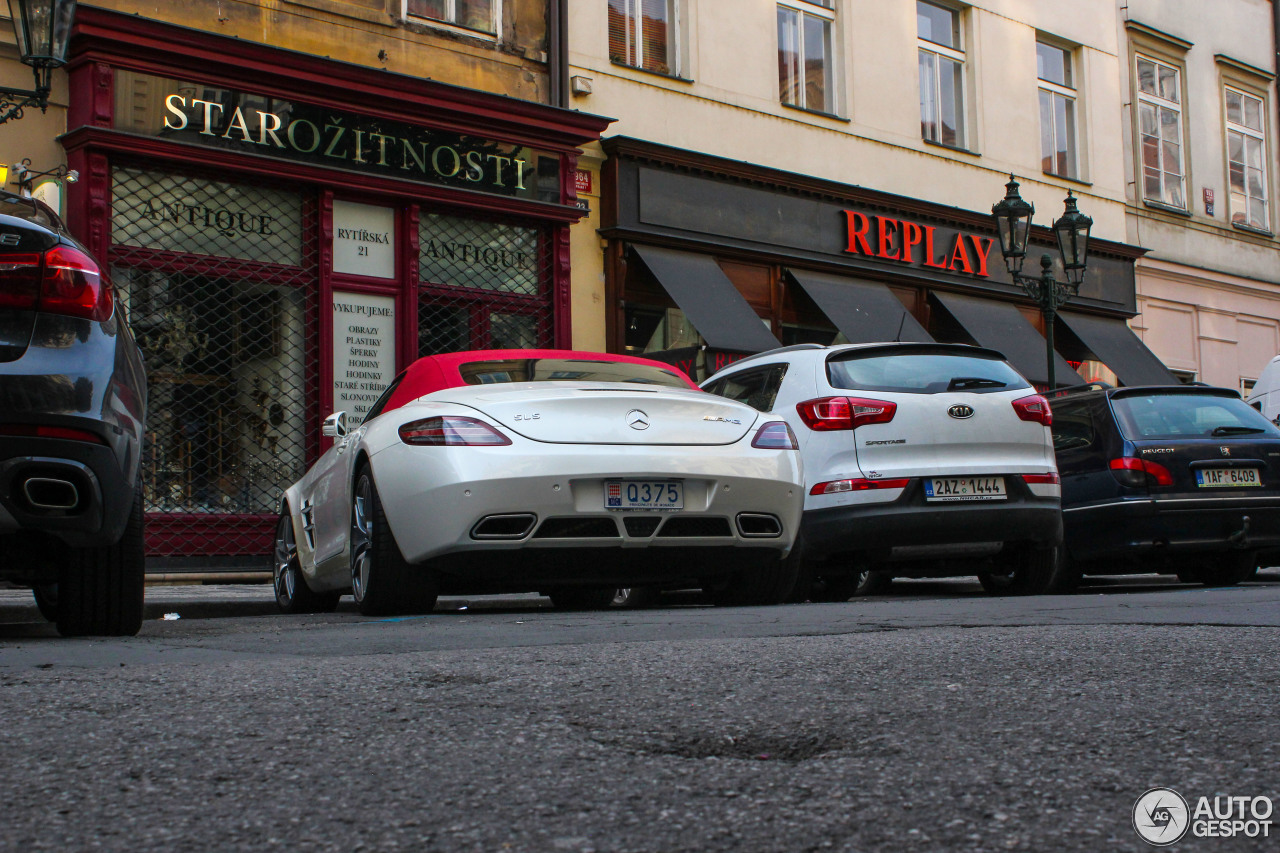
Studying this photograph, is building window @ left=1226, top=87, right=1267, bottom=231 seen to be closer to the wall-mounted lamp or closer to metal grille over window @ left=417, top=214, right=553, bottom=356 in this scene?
metal grille over window @ left=417, top=214, right=553, bottom=356

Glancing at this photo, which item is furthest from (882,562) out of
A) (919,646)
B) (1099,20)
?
(1099,20)

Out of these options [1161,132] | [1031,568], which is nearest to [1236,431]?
[1031,568]

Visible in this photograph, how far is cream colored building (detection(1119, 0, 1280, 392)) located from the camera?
2286 centimetres

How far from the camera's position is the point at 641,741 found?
99.4 inches

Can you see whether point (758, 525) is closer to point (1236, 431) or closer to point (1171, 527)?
point (1171, 527)

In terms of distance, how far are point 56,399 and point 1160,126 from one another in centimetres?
2219

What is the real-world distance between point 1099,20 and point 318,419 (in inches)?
587

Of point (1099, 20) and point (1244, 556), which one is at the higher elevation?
point (1099, 20)

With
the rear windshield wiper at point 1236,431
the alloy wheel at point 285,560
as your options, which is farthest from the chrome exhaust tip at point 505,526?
the rear windshield wiper at point 1236,431

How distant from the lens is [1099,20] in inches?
880

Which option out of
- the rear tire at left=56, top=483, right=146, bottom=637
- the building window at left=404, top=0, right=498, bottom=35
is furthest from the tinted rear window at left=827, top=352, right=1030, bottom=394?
the building window at left=404, top=0, right=498, bottom=35

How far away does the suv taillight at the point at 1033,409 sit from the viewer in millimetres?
8195

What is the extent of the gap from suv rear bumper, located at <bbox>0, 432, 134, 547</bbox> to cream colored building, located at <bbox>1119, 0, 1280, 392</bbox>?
20.4m

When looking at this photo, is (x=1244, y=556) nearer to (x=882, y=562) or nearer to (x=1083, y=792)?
(x=882, y=562)
